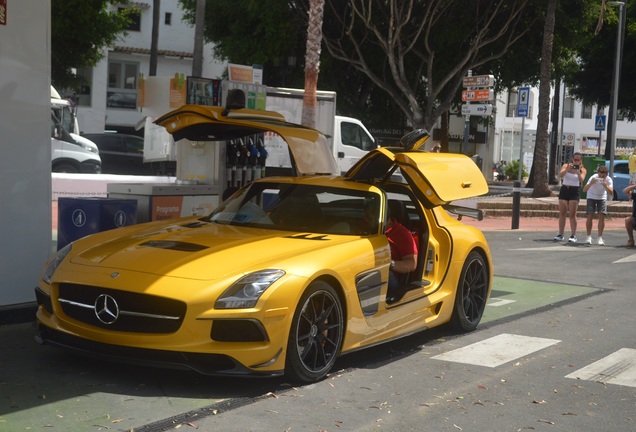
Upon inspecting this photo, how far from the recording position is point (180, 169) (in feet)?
40.1

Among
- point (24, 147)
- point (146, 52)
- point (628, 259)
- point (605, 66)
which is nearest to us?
point (24, 147)

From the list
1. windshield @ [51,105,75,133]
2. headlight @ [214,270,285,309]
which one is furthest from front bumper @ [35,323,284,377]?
windshield @ [51,105,75,133]

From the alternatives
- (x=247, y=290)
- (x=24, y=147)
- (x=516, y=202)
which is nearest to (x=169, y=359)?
(x=247, y=290)

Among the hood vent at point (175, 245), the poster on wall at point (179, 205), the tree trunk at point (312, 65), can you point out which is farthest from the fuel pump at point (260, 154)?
the tree trunk at point (312, 65)

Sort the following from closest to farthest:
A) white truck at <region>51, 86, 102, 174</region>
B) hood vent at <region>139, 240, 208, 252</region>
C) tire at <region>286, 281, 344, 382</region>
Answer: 1. tire at <region>286, 281, 344, 382</region>
2. hood vent at <region>139, 240, 208, 252</region>
3. white truck at <region>51, 86, 102, 174</region>

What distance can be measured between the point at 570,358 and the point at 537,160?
929 inches

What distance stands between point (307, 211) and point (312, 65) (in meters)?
15.3

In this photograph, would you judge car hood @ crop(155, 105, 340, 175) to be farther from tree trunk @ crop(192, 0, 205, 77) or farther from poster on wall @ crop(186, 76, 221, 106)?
tree trunk @ crop(192, 0, 205, 77)

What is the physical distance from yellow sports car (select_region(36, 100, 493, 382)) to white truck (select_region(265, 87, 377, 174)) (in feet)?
47.5

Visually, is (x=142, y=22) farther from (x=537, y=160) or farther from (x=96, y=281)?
(x=96, y=281)

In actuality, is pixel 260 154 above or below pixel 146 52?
below

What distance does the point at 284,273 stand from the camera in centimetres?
654

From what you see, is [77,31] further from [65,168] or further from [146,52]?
[146,52]

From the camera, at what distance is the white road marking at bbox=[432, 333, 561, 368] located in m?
8.02
